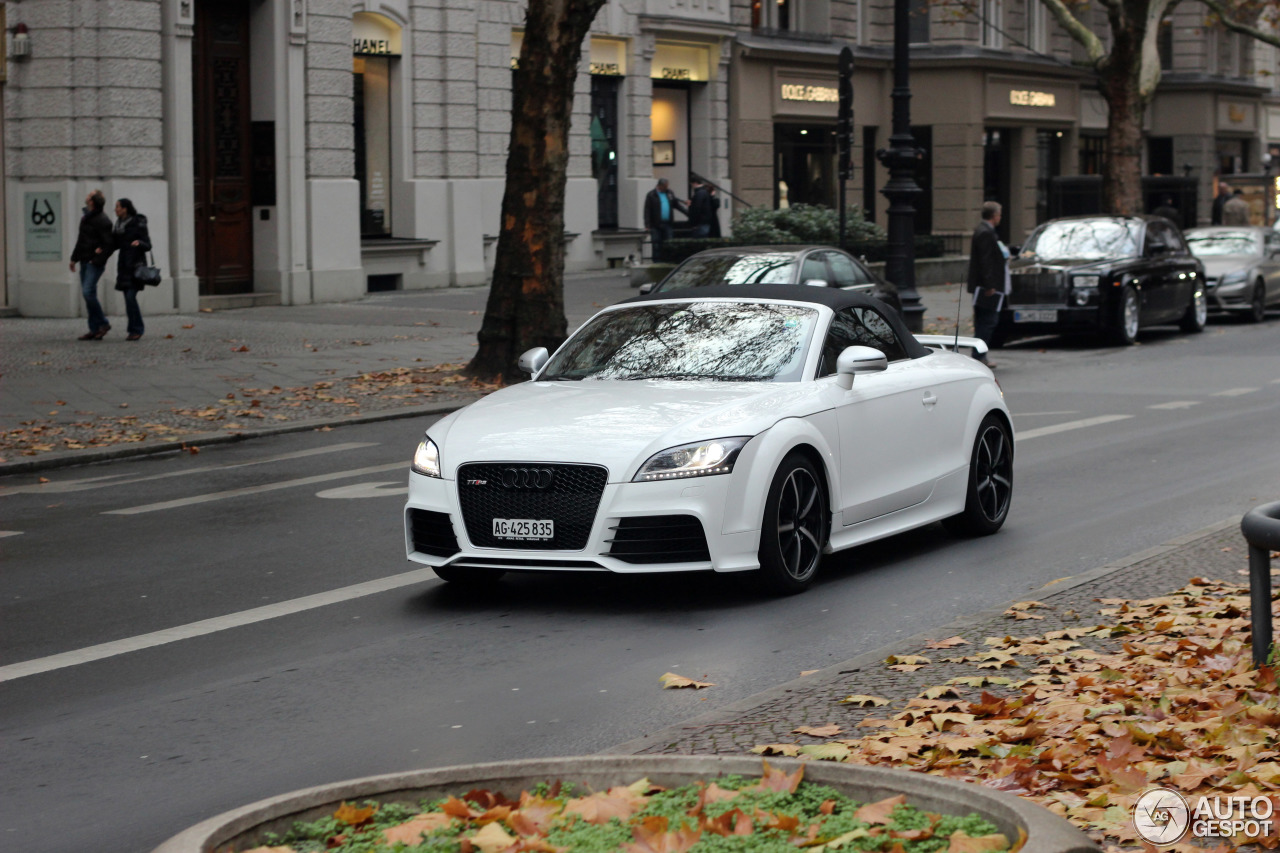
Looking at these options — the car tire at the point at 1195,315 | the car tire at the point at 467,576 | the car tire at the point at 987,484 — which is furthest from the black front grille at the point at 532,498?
the car tire at the point at 1195,315

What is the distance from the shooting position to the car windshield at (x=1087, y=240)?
24578 mm

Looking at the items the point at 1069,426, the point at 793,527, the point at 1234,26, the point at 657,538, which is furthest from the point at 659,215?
the point at 657,538

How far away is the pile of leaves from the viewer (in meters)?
14.6

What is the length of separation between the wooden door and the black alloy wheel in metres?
16.0

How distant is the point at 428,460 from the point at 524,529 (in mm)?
676

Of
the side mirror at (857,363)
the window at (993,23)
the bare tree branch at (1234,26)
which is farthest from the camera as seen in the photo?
the window at (993,23)

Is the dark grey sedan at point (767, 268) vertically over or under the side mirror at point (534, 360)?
over

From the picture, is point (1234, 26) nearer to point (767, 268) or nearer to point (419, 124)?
point (419, 124)

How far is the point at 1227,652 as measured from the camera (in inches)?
252

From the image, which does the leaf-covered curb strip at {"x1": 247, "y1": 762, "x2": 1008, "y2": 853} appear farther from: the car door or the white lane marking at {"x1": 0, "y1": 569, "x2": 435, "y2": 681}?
the car door

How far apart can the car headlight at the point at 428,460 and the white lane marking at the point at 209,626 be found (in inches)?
26.7

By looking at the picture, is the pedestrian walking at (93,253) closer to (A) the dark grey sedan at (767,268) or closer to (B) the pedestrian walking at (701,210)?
(A) the dark grey sedan at (767,268)

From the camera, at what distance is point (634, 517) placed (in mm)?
7836

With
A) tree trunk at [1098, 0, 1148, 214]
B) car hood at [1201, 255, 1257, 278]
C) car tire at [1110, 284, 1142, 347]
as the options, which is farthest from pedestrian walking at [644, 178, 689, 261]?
car tire at [1110, 284, 1142, 347]
